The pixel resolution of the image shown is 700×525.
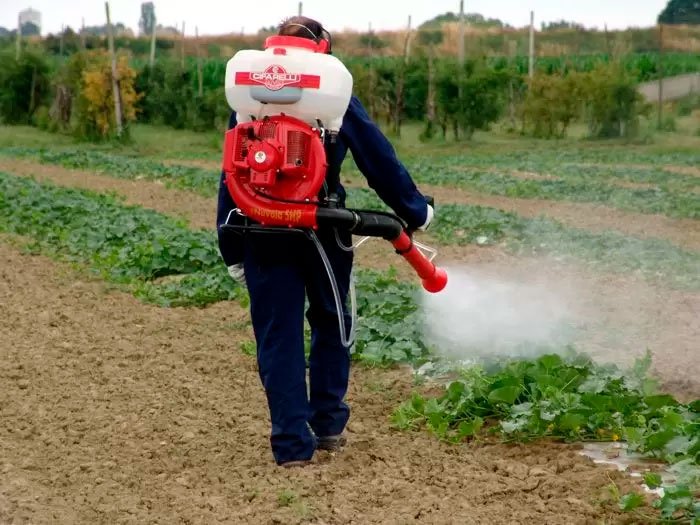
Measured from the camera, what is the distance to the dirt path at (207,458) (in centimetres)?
435

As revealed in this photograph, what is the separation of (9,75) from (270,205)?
3114 centimetres

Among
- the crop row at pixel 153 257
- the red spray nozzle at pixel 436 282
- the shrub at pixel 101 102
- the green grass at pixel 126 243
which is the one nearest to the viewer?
the red spray nozzle at pixel 436 282

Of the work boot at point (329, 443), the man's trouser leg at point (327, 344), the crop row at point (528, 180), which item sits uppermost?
the man's trouser leg at point (327, 344)

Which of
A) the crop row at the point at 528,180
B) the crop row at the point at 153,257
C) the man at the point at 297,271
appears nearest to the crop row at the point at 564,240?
the crop row at the point at 528,180

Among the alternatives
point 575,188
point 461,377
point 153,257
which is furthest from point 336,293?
point 575,188

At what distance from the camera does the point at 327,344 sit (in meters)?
4.96

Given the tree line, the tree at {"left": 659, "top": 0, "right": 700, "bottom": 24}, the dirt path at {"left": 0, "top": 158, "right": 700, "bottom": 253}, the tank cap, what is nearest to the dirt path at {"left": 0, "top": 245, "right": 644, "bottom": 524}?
the tank cap

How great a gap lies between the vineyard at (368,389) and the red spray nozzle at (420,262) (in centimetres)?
59

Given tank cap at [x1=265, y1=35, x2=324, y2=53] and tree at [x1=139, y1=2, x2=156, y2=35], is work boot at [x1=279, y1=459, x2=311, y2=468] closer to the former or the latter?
tank cap at [x1=265, y1=35, x2=324, y2=53]

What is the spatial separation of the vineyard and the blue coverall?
0.24 metres

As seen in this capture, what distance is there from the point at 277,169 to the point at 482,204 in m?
11.6

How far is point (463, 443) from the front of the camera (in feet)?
16.9

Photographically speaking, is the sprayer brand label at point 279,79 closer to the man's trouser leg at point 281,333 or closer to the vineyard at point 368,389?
the man's trouser leg at point 281,333

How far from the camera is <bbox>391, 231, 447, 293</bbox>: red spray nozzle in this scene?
15.7 feet
